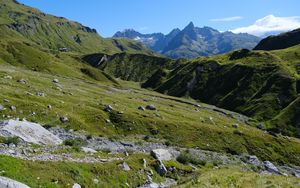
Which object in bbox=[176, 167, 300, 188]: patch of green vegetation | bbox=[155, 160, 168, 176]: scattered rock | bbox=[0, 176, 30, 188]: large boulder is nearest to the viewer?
bbox=[0, 176, 30, 188]: large boulder

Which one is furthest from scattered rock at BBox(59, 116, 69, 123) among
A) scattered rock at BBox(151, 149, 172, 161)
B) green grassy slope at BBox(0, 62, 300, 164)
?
scattered rock at BBox(151, 149, 172, 161)

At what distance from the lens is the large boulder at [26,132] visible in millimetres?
43344

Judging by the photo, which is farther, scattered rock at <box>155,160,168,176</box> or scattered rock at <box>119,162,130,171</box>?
scattered rock at <box>155,160,168,176</box>

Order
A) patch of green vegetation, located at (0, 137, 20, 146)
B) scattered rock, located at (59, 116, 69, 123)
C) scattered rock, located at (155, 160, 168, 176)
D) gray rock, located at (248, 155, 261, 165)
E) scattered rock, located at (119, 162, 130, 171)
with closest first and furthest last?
scattered rock, located at (119, 162, 130, 171) → patch of green vegetation, located at (0, 137, 20, 146) → scattered rock, located at (155, 160, 168, 176) → scattered rock, located at (59, 116, 69, 123) → gray rock, located at (248, 155, 261, 165)

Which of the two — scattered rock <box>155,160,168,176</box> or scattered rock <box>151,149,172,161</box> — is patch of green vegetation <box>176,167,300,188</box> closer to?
scattered rock <box>155,160,168,176</box>

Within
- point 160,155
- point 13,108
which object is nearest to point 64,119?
point 13,108

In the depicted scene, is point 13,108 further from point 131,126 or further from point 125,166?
point 125,166

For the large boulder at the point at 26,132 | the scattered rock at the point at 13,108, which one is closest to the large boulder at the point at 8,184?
the large boulder at the point at 26,132

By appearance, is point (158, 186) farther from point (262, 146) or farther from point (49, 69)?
point (49, 69)

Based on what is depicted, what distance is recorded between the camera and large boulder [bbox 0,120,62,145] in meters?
43.3

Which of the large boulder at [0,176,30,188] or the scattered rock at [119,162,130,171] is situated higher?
the large boulder at [0,176,30,188]

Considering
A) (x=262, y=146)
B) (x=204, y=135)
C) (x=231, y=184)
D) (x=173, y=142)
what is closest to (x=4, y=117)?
(x=173, y=142)

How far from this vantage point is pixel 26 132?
4581 cm

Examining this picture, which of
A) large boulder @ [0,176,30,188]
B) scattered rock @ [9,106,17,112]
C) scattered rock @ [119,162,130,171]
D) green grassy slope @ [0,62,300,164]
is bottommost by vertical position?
green grassy slope @ [0,62,300,164]
